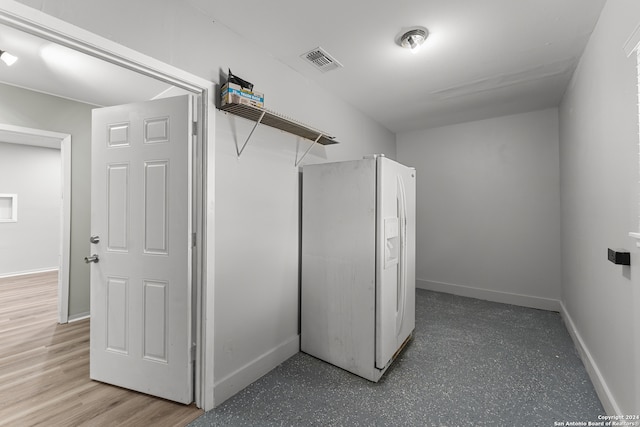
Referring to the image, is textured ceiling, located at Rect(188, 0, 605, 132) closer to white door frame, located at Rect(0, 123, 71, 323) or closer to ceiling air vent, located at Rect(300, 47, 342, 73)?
ceiling air vent, located at Rect(300, 47, 342, 73)

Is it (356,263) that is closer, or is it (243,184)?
(243,184)

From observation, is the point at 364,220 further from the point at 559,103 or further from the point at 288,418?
the point at 559,103

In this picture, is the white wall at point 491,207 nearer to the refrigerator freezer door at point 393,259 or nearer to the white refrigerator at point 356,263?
the refrigerator freezer door at point 393,259

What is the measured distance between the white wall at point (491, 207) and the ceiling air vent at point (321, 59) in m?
2.54

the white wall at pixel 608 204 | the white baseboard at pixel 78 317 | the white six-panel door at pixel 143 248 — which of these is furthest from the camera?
the white baseboard at pixel 78 317

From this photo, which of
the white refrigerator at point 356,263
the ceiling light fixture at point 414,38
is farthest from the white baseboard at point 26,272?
the ceiling light fixture at point 414,38

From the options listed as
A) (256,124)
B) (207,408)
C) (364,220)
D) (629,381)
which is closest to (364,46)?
(256,124)

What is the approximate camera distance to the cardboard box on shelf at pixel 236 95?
1.79m

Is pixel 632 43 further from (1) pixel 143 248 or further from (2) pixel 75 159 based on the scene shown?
(2) pixel 75 159

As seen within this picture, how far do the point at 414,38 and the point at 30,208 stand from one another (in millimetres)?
7254

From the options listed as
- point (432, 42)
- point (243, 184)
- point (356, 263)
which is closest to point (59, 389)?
point (243, 184)

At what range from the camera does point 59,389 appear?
2010 millimetres

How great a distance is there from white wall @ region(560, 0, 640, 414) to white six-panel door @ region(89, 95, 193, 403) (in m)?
2.49

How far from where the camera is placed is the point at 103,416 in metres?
1.74
